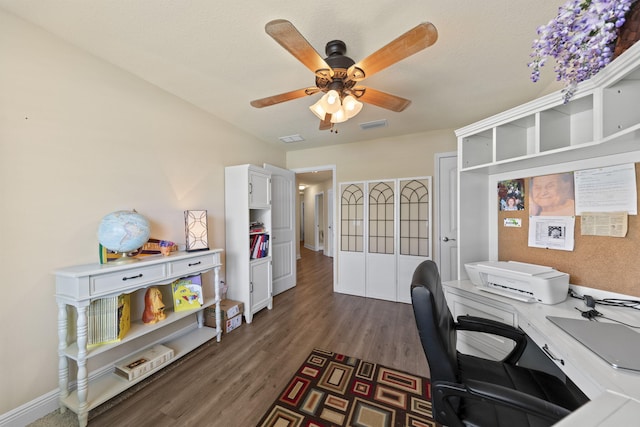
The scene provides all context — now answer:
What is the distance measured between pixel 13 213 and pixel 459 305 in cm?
Answer: 313

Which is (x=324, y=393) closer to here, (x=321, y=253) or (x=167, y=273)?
(x=167, y=273)

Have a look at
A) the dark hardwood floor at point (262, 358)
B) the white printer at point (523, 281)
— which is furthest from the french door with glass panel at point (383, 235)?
the white printer at point (523, 281)

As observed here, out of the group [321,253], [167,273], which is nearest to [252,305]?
[167,273]

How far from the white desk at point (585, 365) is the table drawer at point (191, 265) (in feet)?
7.56

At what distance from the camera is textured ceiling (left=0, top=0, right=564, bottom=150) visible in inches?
51.4

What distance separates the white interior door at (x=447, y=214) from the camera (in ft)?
10.2

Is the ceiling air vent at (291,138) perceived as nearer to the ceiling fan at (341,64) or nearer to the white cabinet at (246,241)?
the white cabinet at (246,241)

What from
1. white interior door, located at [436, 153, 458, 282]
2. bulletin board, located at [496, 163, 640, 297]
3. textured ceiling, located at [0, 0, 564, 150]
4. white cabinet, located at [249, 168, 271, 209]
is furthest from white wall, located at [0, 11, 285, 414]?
white interior door, located at [436, 153, 458, 282]

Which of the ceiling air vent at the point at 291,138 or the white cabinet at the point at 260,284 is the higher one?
the ceiling air vent at the point at 291,138

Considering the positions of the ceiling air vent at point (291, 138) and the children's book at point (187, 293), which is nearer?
the children's book at point (187, 293)

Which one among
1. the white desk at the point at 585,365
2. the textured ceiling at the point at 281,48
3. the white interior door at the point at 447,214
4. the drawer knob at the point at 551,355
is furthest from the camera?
the white interior door at the point at 447,214

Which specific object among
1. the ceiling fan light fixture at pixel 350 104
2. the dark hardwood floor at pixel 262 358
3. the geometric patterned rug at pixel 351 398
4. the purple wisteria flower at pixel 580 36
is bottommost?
the dark hardwood floor at pixel 262 358

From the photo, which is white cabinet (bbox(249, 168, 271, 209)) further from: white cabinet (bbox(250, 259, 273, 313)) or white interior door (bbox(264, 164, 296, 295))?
white cabinet (bbox(250, 259, 273, 313))

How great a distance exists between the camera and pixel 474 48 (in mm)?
1612
